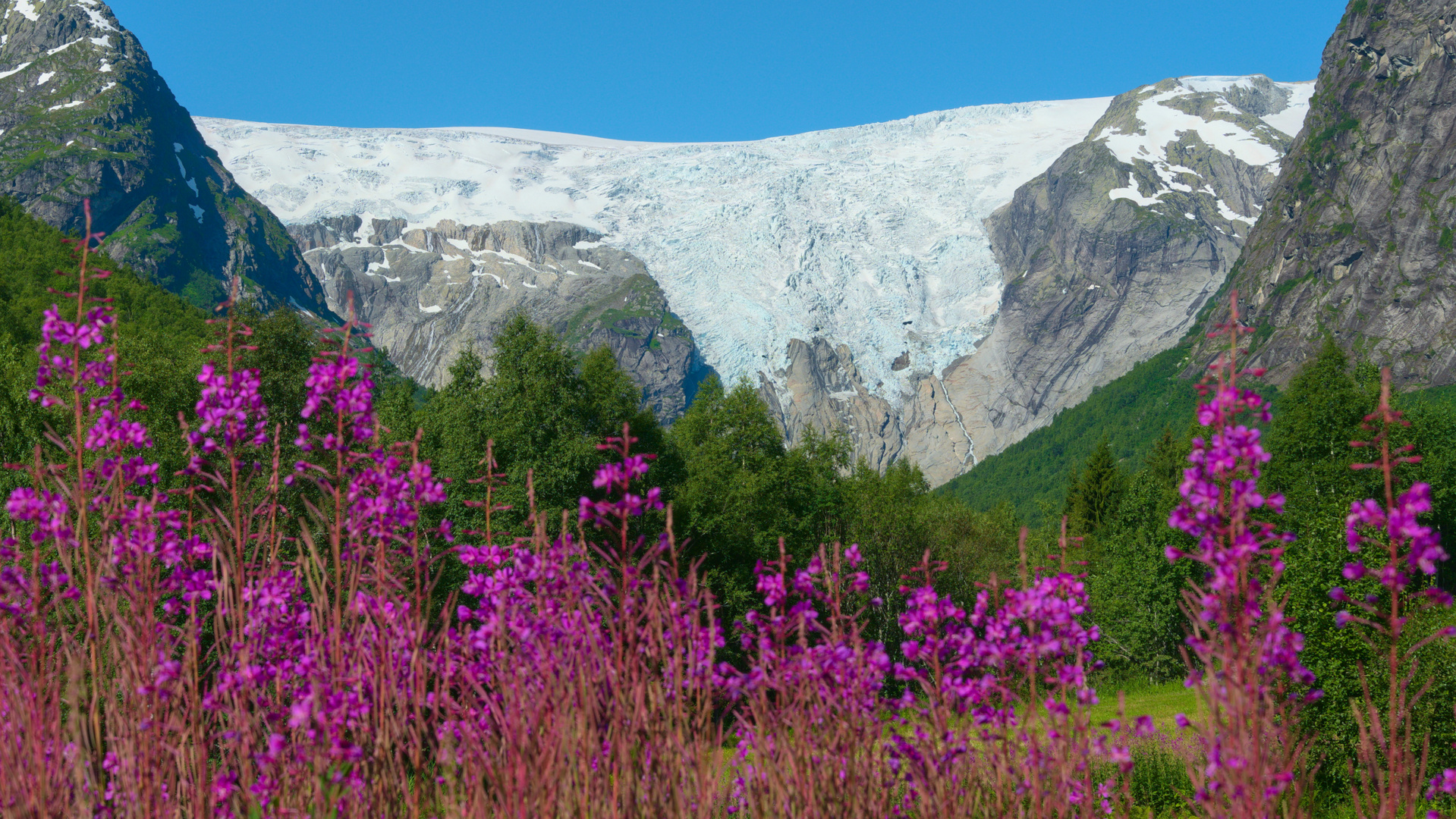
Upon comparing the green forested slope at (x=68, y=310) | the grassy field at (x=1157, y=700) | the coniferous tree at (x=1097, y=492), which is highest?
the green forested slope at (x=68, y=310)

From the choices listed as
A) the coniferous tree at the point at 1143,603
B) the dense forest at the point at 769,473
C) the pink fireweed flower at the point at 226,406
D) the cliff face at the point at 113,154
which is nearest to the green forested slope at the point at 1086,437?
the dense forest at the point at 769,473

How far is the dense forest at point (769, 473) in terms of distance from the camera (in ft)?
73.3

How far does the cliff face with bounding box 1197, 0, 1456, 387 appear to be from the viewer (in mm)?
137000

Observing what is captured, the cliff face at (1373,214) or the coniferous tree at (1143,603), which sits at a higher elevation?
the cliff face at (1373,214)

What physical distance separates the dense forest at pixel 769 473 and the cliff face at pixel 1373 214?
96.2 m

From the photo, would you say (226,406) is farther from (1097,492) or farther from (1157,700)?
(1097,492)

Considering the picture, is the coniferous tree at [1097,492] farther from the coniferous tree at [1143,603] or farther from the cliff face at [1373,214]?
the cliff face at [1373,214]

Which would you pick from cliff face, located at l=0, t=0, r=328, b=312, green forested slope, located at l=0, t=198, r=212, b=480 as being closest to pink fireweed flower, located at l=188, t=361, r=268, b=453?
green forested slope, located at l=0, t=198, r=212, b=480

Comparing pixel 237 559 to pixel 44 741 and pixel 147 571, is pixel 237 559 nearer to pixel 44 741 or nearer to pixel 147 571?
pixel 147 571

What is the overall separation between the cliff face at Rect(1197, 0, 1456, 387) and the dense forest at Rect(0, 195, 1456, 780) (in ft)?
315

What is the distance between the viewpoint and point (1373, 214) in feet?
490

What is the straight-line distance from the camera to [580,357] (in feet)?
127

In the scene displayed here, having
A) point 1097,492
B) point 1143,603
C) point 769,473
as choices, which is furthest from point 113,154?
point 1143,603

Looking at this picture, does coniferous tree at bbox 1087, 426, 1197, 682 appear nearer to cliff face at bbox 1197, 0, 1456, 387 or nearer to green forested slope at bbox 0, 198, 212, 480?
green forested slope at bbox 0, 198, 212, 480
